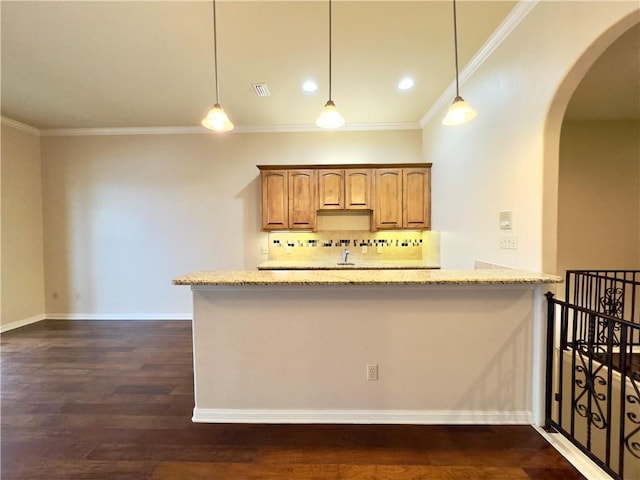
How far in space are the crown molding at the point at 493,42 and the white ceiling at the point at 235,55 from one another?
0.06 m

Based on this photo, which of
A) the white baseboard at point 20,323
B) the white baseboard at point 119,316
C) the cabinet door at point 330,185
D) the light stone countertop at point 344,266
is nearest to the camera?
the light stone countertop at point 344,266

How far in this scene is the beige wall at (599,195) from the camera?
151 inches

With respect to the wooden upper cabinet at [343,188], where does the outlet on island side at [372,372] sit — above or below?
below

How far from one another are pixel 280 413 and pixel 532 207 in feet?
7.78

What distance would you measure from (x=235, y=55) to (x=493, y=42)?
229cm

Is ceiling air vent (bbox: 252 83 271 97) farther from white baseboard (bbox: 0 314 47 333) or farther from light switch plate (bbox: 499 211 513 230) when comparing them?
white baseboard (bbox: 0 314 47 333)

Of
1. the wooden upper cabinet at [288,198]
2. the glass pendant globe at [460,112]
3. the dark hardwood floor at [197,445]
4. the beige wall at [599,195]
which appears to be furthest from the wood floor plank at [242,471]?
the beige wall at [599,195]

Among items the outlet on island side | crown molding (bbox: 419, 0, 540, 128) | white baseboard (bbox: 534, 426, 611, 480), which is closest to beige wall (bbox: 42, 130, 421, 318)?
crown molding (bbox: 419, 0, 540, 128)

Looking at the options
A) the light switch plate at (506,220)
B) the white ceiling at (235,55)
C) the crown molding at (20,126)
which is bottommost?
the light switch plate at (506,220)

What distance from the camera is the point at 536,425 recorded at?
200 centimetres

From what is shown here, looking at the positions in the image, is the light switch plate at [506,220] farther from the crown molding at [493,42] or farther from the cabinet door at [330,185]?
the cabinet door at [330,185]

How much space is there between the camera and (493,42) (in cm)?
252

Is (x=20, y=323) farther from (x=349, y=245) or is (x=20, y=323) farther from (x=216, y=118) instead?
(x=349, y=245)

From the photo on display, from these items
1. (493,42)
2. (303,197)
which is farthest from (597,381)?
→ (303,197)
